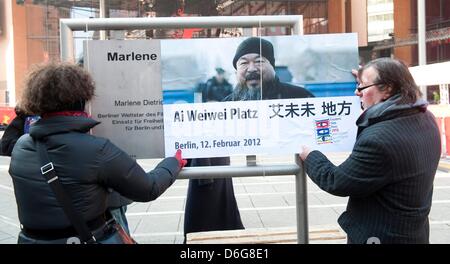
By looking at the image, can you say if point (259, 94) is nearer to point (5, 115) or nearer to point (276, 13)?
point (5, 115)

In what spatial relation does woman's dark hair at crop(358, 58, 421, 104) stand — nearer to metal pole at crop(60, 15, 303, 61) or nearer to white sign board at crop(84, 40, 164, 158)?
metal pole at crop(60, 15, 303, 61)

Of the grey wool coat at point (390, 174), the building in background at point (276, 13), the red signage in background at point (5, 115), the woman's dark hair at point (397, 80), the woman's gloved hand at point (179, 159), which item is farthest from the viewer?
the building in background at point (276, 13)

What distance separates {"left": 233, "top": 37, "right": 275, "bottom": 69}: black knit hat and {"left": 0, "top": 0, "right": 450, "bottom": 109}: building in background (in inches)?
1128

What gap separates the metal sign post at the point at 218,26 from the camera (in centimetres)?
265

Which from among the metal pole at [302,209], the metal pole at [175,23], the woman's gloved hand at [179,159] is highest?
the metal pole at [175,23]

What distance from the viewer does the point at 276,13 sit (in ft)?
110

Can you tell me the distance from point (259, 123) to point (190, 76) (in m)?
0.46

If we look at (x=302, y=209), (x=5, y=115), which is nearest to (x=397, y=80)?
(x=302, y=209)

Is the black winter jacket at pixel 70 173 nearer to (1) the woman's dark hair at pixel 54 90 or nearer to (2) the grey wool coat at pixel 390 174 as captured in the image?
(1) the woman's dark hair at pixel 54 90

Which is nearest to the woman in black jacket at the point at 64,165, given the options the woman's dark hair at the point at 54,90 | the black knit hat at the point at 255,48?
the woman's dark hair at the point at 54,90

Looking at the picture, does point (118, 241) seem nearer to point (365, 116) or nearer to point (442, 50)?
point (365, 116)

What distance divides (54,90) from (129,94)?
58cm

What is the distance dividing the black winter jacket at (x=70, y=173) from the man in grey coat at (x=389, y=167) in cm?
95
